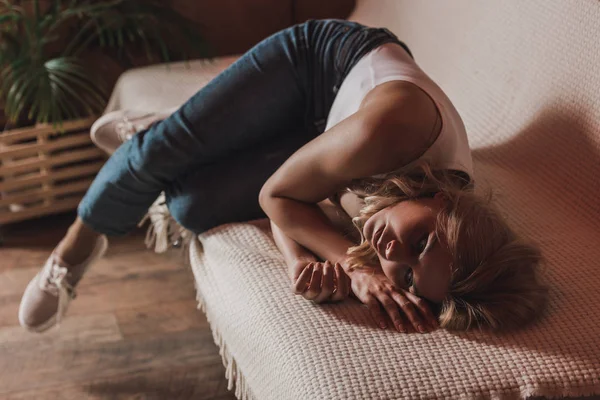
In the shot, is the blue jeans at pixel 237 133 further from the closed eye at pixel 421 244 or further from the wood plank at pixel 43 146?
the wood plank at pixel 43 146

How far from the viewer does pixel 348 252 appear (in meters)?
1.21

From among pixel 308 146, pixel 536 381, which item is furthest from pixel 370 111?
pixel 536 381

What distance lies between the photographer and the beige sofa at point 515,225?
39.7 inches

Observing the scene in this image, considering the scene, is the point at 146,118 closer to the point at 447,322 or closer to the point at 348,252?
the point at 348,252

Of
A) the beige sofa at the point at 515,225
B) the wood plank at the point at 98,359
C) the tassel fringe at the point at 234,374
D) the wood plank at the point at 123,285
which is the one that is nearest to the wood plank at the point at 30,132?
the beige sofa at the point at 515,225

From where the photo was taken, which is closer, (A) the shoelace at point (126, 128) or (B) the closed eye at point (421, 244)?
(B) the closed eye at point (421, 244)

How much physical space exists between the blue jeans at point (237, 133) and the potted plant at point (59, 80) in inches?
27.2

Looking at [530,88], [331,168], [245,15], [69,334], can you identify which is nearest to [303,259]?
[331,168]

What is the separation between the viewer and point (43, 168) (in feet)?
7.25

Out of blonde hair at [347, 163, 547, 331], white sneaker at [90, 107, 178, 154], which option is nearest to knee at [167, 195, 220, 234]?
white sneaker at [90, 107, 178, 154]

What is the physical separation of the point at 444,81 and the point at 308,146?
74cm

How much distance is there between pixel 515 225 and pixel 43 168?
58.3 inches

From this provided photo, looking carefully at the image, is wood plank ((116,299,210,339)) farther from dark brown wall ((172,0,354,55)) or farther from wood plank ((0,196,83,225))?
dark brown wall ((172,0,354,55))

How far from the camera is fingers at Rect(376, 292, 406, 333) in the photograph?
1100 millimetres
